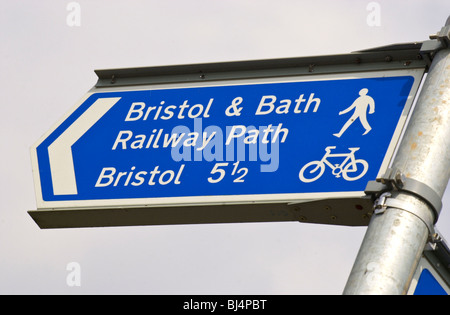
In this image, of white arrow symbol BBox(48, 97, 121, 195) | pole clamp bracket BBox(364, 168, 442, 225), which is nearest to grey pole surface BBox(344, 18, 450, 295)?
pole clamp bracket BBox(364, 168, 442, 225)

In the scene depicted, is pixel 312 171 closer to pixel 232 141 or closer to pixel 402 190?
pixel 232 141

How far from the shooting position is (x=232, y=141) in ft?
14.2

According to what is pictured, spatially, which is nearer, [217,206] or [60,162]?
[217,206]

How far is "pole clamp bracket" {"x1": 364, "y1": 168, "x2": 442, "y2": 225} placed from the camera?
3.20 m

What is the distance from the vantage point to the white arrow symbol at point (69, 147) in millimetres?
4453

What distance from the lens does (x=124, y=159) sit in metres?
4.46

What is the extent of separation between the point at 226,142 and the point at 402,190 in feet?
4.15

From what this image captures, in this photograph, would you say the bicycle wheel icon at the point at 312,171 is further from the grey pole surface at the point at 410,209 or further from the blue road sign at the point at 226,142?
the grey pole surface at the point at 410,209

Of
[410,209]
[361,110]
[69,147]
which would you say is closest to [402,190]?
[410,209]

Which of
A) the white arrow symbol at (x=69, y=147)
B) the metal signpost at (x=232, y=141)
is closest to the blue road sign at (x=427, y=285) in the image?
the metal signpost at (x=232, y=141)

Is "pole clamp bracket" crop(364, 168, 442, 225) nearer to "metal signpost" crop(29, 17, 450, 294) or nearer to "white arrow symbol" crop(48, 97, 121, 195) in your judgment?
"metal signpost" crop(29, 17, 450, 294)

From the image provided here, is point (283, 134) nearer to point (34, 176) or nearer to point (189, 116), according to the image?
point (189, 116)
